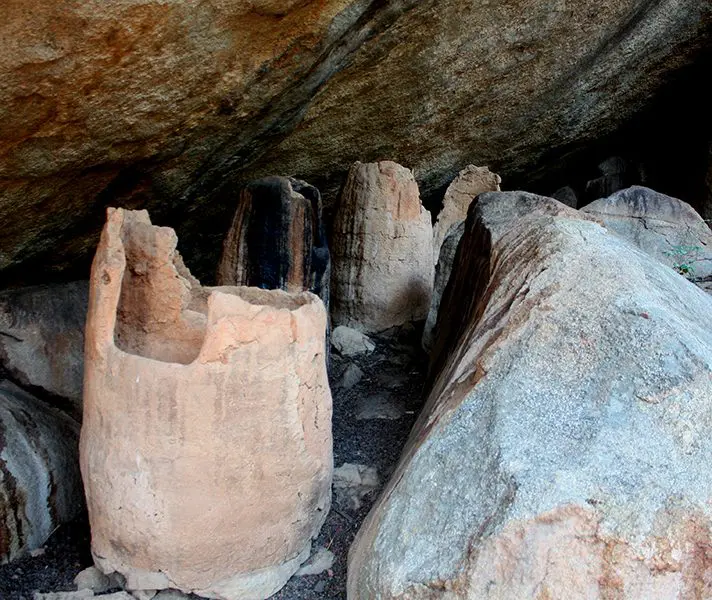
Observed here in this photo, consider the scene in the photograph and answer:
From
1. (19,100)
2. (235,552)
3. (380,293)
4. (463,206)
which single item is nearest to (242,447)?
(235,552)

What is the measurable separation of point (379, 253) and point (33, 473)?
8.66ft

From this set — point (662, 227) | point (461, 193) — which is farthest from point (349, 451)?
point (662, 227)

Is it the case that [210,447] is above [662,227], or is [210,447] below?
below

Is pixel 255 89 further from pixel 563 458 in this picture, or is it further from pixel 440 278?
pixel 563 458

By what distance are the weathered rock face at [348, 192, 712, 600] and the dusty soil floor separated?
31cm

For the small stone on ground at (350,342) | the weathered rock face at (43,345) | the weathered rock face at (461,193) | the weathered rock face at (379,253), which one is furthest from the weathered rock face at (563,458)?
the weathered rock face at (461,193)

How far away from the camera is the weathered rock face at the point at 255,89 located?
2787mm

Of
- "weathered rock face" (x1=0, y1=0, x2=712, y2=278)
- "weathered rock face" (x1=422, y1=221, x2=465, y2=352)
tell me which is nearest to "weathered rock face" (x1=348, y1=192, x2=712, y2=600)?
"weathered rock face" (x1=0, y1=0, x2=712, y2=278)

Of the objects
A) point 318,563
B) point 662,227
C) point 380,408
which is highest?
point 662,227

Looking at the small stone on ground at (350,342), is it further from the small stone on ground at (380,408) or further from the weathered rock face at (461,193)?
the weathered rock face at (461,193)

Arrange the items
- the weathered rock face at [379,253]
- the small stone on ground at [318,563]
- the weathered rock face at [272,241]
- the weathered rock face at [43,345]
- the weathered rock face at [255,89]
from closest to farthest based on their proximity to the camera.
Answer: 1. the small stone on ground at [318,563]
2. the weathered rock face at [255,89]
3. the weathered rock face at [43,345]
4. the weathered rock face at [272,241]
5. the weathered rock face at [379,253]

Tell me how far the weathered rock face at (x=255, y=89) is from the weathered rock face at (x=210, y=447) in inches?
22.6

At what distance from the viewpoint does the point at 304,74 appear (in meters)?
3.61

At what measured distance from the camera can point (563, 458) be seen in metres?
2.06
